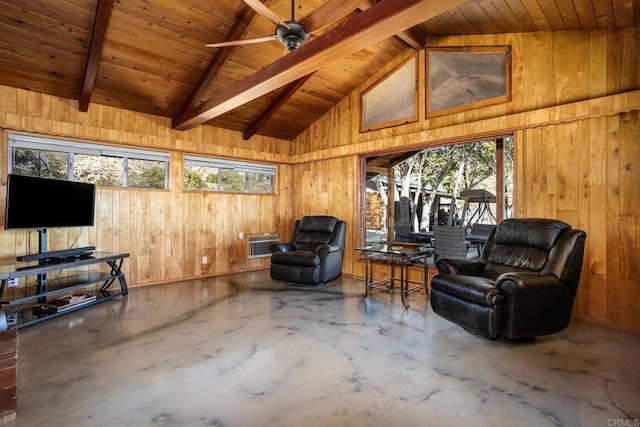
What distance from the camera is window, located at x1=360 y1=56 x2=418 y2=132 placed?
4.66m

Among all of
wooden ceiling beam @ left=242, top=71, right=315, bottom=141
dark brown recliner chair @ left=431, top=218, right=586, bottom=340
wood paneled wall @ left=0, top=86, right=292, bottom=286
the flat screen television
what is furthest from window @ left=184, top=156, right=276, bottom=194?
dark brown recliner chair @ left=431, top=218, right=586, bottom=340

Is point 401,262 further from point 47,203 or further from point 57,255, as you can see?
point 47,203

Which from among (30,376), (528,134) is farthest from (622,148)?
(30,376)

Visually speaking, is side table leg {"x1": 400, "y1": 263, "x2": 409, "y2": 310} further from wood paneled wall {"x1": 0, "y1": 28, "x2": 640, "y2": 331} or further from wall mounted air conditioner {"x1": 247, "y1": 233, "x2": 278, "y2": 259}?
wall mounted air conditioner {"x1": 247, "y1": 233, "x2": 278, "y2": 259}

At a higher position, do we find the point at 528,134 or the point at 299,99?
the point at 299,99

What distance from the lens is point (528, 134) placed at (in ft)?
11.8

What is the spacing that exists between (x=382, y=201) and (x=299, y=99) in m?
2.34

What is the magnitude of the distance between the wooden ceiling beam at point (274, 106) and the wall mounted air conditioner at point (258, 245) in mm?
1806

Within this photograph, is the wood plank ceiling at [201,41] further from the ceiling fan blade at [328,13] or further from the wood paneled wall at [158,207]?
the wood paneled wall at [158,207]

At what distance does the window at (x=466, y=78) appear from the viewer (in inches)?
151

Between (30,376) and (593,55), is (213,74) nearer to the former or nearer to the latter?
(30,376)

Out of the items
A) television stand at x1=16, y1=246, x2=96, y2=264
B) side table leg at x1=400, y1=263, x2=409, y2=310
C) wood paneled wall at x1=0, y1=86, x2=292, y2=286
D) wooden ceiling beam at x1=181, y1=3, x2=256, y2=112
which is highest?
wooden ceiling beam at x1=181, y1=3, x2=256, y2=112

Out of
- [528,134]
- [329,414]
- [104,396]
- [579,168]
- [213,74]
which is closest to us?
[329,414]

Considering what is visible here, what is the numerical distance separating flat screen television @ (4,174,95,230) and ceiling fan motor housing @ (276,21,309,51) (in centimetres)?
298
